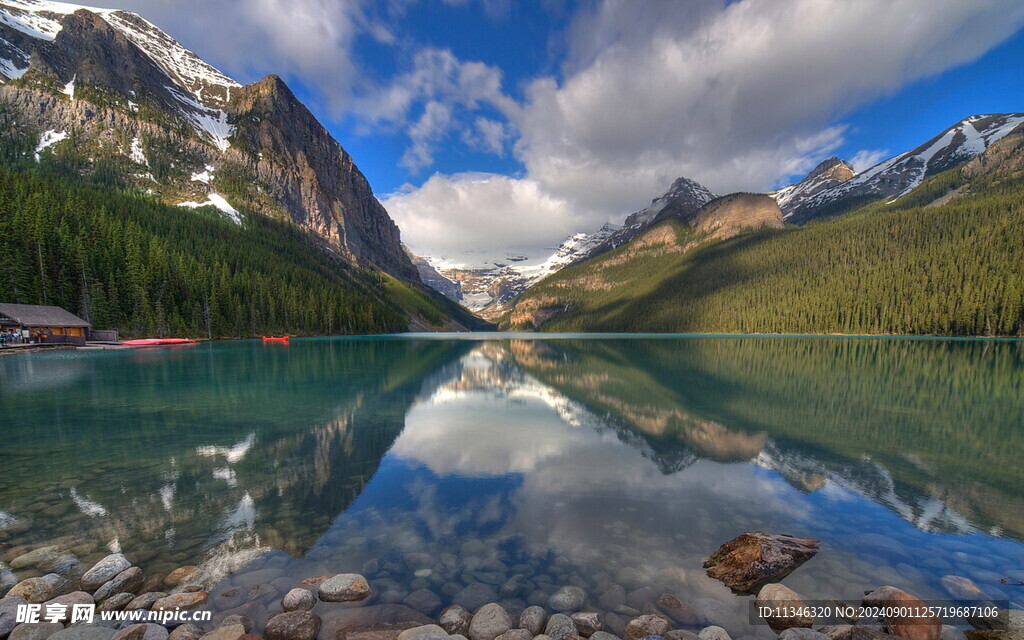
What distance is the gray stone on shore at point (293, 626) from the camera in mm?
5922

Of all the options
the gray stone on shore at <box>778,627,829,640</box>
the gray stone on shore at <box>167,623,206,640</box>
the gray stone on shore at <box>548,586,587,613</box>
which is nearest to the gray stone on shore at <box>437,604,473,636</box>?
the gray stone on shore at <box>548,586,587,613</box>

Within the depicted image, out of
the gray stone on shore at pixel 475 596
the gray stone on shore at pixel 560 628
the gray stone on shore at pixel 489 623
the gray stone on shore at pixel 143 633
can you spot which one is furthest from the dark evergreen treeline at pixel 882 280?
the gray stone on shore at pixel 143 633

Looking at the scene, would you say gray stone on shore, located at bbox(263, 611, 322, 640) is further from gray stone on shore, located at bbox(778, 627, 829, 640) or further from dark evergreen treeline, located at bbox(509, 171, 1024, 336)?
dark evergreen treeline, located at bbox(509, 171, 1024, 336)

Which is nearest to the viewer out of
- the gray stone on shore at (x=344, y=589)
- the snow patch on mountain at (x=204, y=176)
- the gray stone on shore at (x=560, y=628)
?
the gray stone on shore at (x=560, y=628)

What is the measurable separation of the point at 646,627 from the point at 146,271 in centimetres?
10211

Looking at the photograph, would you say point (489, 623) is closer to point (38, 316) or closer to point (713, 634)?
point (713, 634)

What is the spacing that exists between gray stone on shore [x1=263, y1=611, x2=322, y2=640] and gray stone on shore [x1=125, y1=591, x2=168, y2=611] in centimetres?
204

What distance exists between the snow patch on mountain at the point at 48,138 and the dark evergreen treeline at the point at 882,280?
268545 mm

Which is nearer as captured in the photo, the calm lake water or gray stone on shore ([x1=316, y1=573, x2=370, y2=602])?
gray stone on shore ([x1=316, y1=573, x2=370, y2=602])

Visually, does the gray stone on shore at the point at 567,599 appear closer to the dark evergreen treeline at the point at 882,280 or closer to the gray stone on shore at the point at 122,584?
the gray stone on shore at the point at 122,584

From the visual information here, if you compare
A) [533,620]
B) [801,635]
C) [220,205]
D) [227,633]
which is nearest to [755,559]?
[801,635]

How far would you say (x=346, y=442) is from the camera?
17.0m

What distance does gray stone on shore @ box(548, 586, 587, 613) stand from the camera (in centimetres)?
702

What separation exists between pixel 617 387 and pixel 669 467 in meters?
17.8
